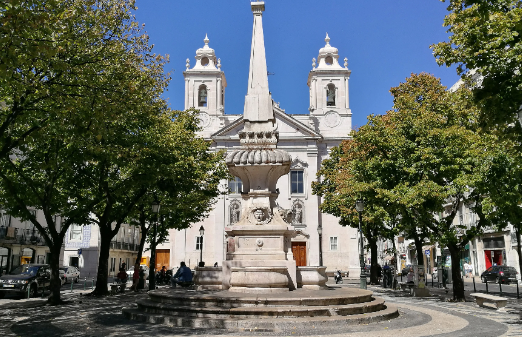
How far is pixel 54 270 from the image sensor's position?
685 inches

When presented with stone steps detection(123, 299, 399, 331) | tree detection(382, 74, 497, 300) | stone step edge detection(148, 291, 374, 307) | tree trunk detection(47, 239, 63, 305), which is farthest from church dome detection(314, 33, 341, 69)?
stone steps detection(123, 299, 399, 331)

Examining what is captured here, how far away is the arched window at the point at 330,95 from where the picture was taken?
5612cm

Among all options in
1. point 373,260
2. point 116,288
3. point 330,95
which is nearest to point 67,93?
point 116,288

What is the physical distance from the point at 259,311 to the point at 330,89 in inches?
1918

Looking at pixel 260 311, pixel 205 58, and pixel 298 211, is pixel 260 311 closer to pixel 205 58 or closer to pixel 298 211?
pixel 298 211

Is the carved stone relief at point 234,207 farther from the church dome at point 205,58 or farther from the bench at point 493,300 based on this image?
the bench at point 493,300

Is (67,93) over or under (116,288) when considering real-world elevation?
over

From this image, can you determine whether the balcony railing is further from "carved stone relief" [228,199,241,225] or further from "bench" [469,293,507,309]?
"bench" [469,293,507,309]

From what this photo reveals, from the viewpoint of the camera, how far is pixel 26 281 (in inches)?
844

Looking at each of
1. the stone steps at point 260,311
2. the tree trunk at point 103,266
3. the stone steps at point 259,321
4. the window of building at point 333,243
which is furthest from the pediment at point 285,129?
the stone steps at point 259,321

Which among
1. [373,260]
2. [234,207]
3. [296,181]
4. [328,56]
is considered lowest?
[373,260]

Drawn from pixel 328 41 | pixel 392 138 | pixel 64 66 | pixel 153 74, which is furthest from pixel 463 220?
pixel 64 66

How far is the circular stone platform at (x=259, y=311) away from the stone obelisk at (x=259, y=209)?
1201mm

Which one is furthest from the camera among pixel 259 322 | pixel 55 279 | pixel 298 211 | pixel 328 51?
pixel 328 51
